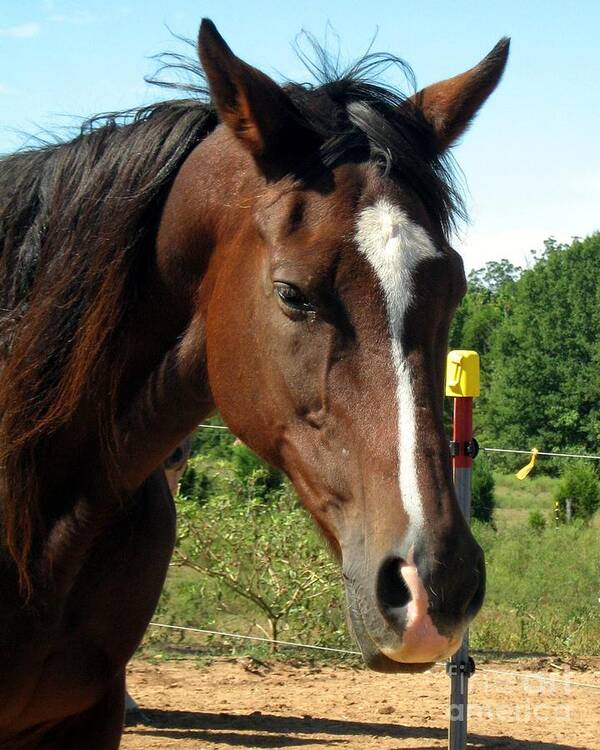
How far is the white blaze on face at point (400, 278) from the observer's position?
1736 mm

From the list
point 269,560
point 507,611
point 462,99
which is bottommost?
point 507,611

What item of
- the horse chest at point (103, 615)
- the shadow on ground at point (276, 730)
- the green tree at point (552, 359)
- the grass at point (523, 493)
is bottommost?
the shadow on ground at point (276, 730)

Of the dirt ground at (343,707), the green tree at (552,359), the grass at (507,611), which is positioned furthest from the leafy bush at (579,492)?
the green tree at (552,359)

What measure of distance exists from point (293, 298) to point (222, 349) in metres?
0.27

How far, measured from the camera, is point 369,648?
179cm

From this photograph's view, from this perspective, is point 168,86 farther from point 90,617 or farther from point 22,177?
point 90,617

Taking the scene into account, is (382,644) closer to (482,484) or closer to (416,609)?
(416,609)

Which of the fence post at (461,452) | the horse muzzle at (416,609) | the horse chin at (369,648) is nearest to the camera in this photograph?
the horse muzzle at (416,609)

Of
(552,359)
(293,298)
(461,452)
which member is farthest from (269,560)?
(552,359)

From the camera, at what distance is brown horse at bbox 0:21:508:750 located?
1796mm

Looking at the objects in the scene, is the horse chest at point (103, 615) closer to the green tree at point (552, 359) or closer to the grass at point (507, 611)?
the grass at point (507, 611)

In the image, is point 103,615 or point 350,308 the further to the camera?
point 103,615

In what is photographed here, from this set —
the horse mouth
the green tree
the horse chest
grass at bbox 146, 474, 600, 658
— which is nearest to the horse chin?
the horse mouth

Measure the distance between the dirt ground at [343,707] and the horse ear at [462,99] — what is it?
3.64 meters
